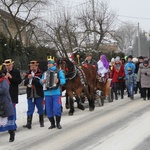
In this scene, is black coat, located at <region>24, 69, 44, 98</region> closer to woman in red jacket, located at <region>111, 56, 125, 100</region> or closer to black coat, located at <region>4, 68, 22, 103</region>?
black coat, located at <region>4, 68, 22, 103</region>

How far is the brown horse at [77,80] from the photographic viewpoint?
Result: 11137 millimetres

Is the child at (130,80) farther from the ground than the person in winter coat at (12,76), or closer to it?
closer to it

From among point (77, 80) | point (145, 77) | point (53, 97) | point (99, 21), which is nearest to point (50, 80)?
point (53, 97)

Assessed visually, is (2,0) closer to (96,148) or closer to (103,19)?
(103,19)

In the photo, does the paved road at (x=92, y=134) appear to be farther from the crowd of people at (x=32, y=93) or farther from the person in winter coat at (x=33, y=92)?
the person in winter coat at (x=33, y=92)

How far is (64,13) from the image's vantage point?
3131cm

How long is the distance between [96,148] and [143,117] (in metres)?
3.63

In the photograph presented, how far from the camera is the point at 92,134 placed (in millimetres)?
8305

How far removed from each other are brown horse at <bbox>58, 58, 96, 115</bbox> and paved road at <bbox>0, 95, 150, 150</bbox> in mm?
632

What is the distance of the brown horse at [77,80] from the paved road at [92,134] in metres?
0.63

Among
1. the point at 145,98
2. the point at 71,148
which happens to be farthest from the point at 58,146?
the point at 145,98

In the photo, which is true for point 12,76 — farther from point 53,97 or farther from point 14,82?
point 53,97

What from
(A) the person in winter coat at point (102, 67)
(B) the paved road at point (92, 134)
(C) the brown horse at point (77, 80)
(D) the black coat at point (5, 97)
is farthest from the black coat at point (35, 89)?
(A) the person in winter coat at point (102, 67)

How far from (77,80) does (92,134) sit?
3358mm
